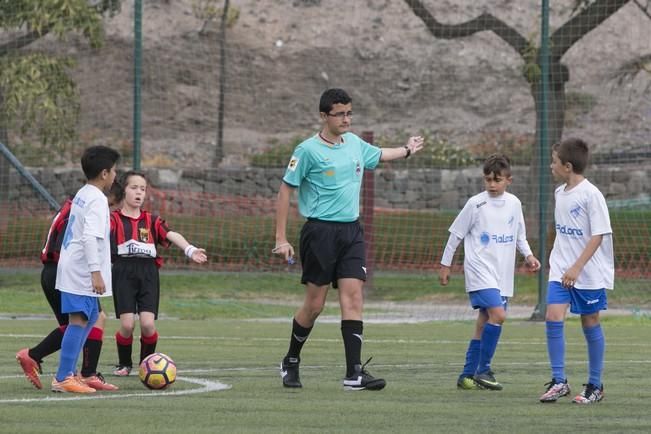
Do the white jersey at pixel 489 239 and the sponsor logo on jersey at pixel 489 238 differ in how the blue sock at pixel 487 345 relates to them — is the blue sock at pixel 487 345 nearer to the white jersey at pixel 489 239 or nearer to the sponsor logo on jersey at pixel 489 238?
the white jersey at pixel 489 239

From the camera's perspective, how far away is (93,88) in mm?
33938

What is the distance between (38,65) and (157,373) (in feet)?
51.9

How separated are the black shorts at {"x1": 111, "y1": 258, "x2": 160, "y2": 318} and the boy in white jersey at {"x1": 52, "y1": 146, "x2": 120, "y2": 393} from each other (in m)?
1.46

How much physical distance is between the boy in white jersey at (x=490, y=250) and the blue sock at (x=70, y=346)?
259 centimetres

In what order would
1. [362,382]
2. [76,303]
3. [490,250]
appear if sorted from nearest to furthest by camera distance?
[76,303], [362,382], [490,250]

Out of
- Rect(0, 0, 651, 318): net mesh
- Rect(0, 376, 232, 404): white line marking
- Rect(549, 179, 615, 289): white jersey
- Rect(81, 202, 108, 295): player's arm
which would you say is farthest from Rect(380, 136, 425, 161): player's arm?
Rect(0, 0, 651, 318): net mesh

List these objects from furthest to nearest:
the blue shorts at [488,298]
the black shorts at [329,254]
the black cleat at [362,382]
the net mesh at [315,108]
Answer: the net mesh at [315,108] < the blue shorts at [488,298] < the black shorts at [329,254] < the black cleat at [362,382]

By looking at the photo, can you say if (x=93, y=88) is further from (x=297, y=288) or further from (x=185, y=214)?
(x=297, y=288)

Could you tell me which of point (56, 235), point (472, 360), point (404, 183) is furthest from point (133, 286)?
point (404, 183)

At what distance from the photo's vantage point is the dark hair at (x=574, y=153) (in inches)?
377

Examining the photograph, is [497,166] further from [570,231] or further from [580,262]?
[580,262]

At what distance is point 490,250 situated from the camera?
34.6ft

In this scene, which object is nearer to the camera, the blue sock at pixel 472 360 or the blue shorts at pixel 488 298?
the blue sock at pixel 472 360

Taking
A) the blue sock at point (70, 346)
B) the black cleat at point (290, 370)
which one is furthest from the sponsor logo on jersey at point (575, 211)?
the blue sock at point (70, 346)
